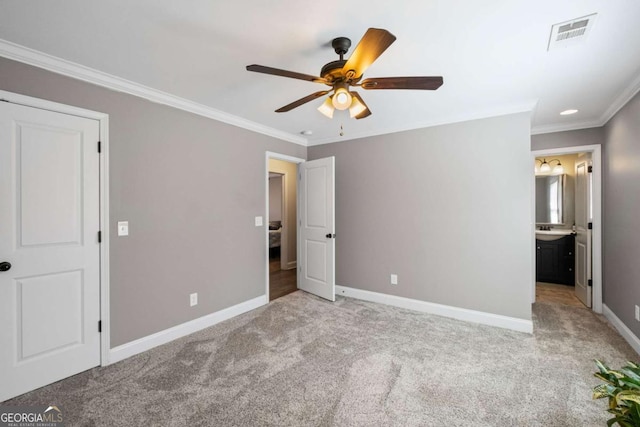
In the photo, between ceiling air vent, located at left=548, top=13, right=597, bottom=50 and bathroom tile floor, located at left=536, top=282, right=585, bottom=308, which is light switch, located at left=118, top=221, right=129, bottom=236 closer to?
ceiling air vent, located at left=548, top=13, right=597, bottom=50

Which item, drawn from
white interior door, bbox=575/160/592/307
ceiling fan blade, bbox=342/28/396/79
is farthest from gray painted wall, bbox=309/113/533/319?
ceiling fan blade, bbox=342/28/396/79

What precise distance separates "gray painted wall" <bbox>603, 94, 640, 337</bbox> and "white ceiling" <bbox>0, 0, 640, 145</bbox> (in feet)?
1.06

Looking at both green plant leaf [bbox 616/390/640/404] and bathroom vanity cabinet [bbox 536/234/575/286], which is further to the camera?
bathroom vanity cabinet [bbox 536/234/575/286]

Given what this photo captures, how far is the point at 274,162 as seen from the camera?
5.77 metres

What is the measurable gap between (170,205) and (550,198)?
623 centimetres

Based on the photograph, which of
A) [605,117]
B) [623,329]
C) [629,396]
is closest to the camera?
[629,396]

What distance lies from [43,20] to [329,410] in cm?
299

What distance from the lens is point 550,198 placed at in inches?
202

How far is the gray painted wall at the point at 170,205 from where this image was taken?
240 centimetres

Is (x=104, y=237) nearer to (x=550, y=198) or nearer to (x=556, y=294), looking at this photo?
(x=556, y=294)

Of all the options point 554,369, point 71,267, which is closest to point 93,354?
point 71,267

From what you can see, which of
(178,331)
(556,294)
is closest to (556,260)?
(556,294)

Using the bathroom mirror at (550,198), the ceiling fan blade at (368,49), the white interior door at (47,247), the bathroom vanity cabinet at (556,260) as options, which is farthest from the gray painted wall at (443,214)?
the white interior door at (47,247)

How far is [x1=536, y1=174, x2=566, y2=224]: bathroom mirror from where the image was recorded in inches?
197
